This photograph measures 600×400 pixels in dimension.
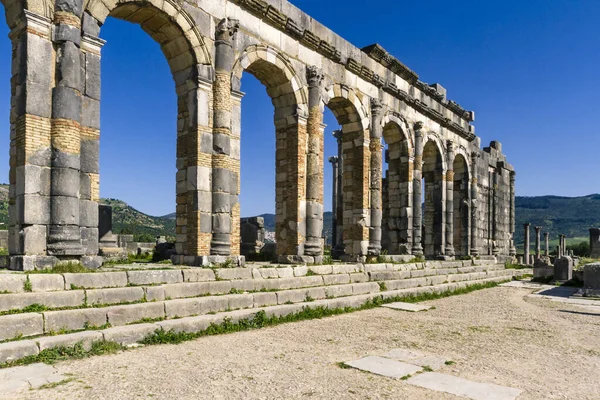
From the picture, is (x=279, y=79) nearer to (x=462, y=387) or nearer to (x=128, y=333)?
(x=128, y=333)

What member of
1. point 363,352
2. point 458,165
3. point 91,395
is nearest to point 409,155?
point 458,165

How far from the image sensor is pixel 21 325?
5410 mm

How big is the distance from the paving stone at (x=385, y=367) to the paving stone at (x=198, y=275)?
3844mm

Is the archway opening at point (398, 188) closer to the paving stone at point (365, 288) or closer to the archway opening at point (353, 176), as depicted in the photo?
the archway opening at point (353, 176)

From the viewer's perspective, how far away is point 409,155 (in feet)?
56.7

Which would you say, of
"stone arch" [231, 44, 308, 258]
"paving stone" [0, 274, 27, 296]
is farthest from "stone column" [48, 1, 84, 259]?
"stone arch" [231, 44, 308, 258]

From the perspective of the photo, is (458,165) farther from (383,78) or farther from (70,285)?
(70,285)

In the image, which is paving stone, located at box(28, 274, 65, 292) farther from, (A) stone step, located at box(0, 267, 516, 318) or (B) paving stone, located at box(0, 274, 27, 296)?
(A) stone step, located at box(0, 267, 516, 318)

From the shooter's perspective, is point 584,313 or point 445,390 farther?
point 584,313

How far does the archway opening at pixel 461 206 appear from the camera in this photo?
21.9 m

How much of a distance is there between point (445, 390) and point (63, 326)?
4612 mm

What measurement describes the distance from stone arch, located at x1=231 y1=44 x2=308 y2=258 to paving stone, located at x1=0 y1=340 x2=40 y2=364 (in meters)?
7.65

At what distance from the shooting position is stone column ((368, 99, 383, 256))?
14.9m

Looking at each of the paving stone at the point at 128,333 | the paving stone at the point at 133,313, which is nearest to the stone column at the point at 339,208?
the paving stone at the point at 133,313
